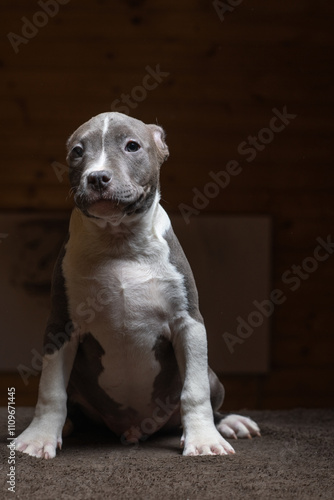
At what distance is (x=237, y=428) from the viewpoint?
2.58 meters

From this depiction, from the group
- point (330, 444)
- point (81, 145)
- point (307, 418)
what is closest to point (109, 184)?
point (81, 145)

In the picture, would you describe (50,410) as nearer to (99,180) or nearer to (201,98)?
(99,180)

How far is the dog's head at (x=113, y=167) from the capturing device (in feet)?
6.98

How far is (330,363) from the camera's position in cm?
429

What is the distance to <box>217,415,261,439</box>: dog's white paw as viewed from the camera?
8.39 feet

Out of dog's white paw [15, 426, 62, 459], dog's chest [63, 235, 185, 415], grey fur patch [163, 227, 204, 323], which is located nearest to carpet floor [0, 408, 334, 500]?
dog's white paw [15, 426, 62, 459]

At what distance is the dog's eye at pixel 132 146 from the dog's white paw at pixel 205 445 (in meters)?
0.82

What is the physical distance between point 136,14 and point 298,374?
207cm

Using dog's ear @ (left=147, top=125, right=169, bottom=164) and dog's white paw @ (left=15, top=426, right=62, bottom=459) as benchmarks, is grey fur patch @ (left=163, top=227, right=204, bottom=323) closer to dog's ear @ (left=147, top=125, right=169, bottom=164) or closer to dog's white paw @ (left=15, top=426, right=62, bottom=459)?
dog's ear @ (left=147, top=125, right=169, bottom=164)

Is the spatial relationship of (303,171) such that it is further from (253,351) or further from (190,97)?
(253,351)

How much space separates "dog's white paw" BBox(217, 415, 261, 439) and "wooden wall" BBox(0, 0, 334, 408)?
1.56 metres

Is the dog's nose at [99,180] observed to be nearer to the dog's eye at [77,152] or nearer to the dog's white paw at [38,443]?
the dog's eye at [77,152]

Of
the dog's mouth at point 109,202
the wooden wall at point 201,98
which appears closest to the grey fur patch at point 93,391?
the dog's mouth at point 109,202

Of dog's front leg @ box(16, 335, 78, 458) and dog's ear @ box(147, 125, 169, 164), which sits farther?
dog's ear @ box(147, 125, 169, 164)
